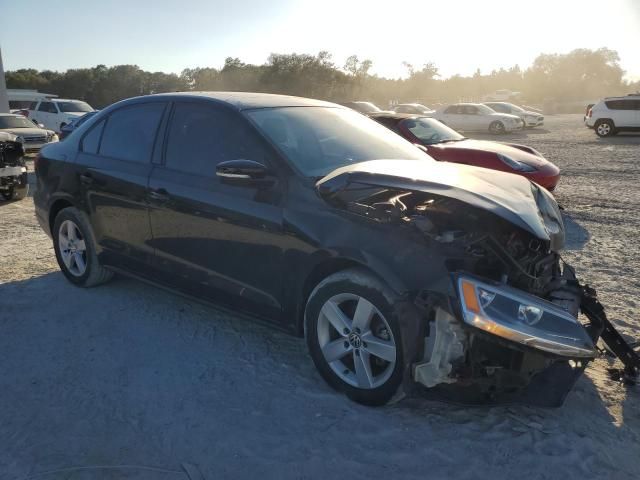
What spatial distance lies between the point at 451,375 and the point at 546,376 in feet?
1.86

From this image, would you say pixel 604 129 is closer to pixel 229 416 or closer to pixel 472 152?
pixel 472 152

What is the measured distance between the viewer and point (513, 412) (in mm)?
3037

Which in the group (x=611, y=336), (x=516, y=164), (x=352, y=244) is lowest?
(x=611, y=336)

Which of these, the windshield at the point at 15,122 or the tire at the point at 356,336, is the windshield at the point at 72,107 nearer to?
the windshield at the point at 15,122

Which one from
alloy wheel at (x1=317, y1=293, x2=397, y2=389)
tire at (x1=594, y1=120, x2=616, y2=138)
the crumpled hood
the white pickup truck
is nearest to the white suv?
tire at (x1=594, y1=120, x2=616, y2=138)

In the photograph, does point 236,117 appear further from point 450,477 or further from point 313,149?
point 450,477

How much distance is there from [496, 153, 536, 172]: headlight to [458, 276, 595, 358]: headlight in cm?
574

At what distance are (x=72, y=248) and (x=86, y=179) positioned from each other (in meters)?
0.72

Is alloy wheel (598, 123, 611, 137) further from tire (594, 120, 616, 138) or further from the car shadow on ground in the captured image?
the car shadow on ground

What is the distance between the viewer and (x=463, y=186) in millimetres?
3043

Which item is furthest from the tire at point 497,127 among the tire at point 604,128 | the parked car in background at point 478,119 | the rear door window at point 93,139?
the rear door window at point 93,139

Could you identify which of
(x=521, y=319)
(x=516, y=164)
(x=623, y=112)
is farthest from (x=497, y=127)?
(x=521, y=319)

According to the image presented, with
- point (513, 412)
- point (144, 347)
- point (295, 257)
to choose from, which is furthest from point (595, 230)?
point (144, 347)

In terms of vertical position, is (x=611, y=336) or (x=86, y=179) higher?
(x=86, y=179)
